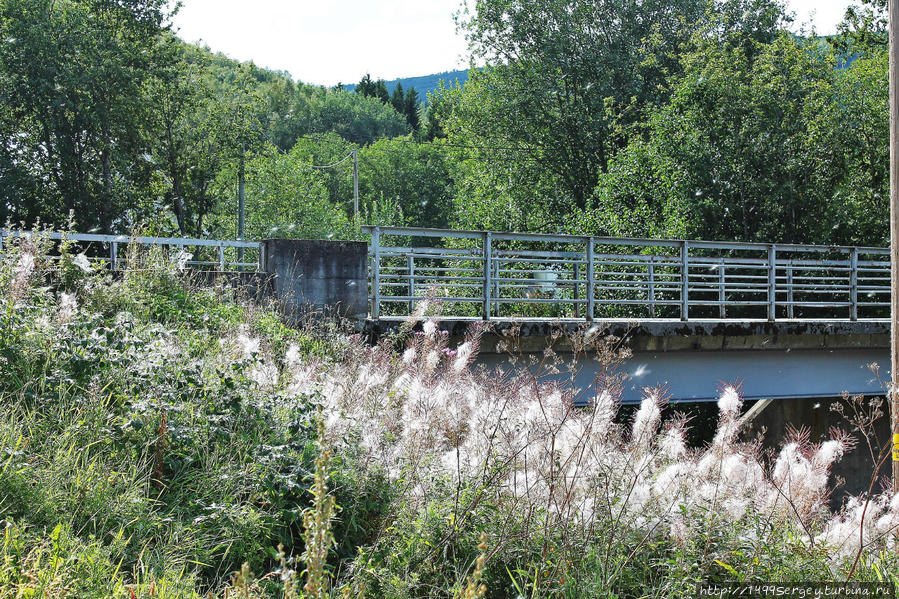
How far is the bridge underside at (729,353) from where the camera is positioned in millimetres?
11609

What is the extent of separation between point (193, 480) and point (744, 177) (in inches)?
785

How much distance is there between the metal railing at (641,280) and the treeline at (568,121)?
56.2 inches

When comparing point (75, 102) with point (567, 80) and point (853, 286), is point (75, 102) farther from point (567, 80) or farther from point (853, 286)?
point (853, 286)

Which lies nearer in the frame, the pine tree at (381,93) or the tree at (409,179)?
the tree at (409,179)

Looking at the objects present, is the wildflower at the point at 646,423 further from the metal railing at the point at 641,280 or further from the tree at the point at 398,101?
the tree at the point at 398,101

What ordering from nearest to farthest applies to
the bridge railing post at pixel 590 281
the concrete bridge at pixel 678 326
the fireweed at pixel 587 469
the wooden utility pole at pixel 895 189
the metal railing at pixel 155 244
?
1. the fireweed at pixel 587 469
2. the wooden utility pole at pixel 895 189
3. the metal railing at pixel 155 244
4. the concrete bridge at pixel 678 326
5. the bridge railing post at pixel 590 281

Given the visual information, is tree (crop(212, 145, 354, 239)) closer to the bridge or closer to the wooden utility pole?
the bridge

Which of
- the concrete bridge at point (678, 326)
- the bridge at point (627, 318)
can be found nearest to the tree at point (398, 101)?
the bridge at point (627, 318)

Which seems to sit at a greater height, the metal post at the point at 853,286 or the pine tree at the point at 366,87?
the pine tree at the point at 366,87

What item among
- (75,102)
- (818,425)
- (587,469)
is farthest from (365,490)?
(75,102)

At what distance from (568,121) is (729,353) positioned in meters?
16.5

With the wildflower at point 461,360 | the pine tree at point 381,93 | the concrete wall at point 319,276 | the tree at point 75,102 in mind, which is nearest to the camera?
the wildflower at point 461,360

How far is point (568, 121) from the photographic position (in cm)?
2889

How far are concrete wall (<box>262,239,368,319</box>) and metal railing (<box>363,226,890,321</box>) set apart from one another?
28 centimetres
